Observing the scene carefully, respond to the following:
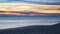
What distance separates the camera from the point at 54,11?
86cm

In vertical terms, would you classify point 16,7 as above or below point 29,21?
above

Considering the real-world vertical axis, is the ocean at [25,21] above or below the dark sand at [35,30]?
above

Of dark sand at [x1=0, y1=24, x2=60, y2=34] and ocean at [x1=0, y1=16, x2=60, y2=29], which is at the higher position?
ocean at [x1=0, y1=16, x2=60, y2=29]

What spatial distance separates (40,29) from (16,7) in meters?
0.31

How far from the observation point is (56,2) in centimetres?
87

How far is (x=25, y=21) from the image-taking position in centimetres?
91

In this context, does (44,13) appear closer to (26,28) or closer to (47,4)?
(47,4)

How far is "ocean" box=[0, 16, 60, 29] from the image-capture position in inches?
35.3

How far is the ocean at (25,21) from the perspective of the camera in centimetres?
90

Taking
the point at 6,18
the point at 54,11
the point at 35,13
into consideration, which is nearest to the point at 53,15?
the point at 54,11

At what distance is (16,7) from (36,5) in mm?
181

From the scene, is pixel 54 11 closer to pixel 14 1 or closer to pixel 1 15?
pixel 14 1

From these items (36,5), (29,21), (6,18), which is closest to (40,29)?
(29,21)

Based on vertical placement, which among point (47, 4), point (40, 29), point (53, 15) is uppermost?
point (47, 4)
